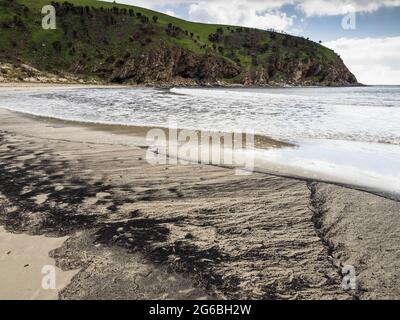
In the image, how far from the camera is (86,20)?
379ft

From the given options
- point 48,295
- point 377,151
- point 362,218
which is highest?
point 377,151

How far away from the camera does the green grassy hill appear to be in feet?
326

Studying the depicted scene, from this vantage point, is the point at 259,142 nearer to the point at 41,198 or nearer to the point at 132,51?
the point at 41,198

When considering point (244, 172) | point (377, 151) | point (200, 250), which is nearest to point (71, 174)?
point (244, 172)

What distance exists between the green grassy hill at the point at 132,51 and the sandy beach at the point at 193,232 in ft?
303

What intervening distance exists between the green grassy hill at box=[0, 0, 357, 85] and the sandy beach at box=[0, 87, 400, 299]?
9243 cm

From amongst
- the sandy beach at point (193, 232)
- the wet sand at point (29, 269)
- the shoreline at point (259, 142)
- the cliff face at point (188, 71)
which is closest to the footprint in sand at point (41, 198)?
the sandy beach at point (193, 232)

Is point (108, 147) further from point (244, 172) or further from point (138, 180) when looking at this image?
point (244, 172)

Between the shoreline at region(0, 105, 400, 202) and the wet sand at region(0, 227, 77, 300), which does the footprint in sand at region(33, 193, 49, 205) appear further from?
the shoreline at region(0, 105, 400, 202)

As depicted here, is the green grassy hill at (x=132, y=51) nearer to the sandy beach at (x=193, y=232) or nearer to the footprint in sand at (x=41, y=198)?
the footprint in sand at (x=41, y=198)

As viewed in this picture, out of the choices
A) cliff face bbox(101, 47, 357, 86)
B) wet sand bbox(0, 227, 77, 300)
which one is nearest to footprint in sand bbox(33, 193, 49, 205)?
wet sand bbox(0, 227, 77, 300)

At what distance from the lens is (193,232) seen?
5.52 m

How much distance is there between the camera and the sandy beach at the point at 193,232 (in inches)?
166

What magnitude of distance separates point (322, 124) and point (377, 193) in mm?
11177
